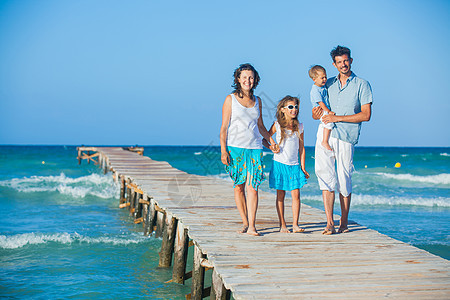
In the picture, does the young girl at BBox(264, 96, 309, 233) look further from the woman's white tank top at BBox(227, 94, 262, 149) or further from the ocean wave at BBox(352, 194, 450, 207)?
the ocean wave at BBox(352, 194, 450, 207)

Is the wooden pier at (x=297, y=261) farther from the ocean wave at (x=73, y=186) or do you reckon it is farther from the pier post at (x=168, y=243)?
the ocean wave at (x=73, y=186)

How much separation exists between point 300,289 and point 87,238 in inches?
236

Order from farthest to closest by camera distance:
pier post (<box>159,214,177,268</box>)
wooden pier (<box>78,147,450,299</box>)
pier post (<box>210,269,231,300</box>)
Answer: pier post (<box>159,214,177,268</box>), pier post (<box>210,269,231,300</box>), wooden pier (<box>78,147,450,299</box>)

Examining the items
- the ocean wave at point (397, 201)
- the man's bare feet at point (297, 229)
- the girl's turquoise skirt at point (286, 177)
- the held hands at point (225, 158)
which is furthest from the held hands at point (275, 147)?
the ocean wave at point (397, 201)

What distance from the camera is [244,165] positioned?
4.75 metres

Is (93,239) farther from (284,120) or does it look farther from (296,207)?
(284,120)

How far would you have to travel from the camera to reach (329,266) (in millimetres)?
3766

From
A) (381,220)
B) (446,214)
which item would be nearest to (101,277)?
(381,220)

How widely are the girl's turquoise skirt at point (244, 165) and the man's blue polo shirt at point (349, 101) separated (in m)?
0.91

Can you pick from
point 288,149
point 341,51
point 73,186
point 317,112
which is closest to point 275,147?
point 288,149

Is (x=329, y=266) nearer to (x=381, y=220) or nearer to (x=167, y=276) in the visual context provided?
(x=167, y=276)

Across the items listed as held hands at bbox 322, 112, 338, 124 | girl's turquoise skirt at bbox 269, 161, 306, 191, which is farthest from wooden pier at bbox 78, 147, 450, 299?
held hands at bbox 322, 112, 338, 124

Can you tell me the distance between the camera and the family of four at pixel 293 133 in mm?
4707

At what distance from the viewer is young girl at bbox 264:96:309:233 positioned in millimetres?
4996
